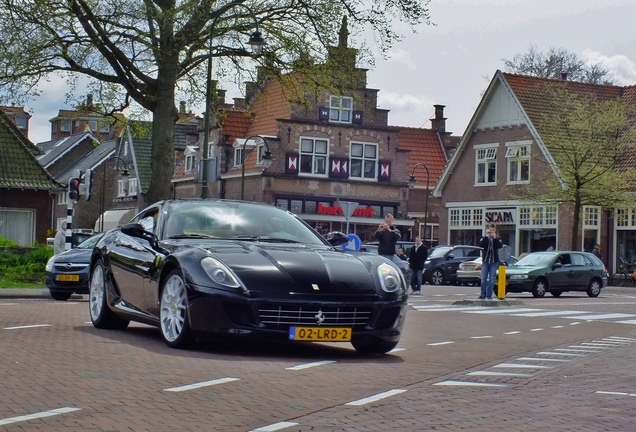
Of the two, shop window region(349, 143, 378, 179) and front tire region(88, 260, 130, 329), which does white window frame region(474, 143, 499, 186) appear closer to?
shop window region(349, 143, 378, 179)

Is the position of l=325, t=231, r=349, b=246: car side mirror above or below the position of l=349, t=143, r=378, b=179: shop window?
below

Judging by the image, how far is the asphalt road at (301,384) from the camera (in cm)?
683

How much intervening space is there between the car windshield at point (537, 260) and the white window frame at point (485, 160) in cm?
2102

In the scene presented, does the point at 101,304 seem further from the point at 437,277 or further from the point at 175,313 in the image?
the point at 437,277

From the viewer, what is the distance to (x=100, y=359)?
956 cm

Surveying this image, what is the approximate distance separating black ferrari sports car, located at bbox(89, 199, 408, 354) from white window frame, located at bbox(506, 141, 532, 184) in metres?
43.1

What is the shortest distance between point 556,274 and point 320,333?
1014 inches

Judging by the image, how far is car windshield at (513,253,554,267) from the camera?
114 ft

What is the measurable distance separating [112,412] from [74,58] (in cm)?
2320

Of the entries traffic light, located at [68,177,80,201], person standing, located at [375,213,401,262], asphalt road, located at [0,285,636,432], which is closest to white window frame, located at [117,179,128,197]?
traffic light, located at [68,177,80,201]

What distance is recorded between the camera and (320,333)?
10.1m

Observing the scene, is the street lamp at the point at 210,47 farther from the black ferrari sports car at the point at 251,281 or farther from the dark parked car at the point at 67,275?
the black ferrari sports car at the point at 251,281

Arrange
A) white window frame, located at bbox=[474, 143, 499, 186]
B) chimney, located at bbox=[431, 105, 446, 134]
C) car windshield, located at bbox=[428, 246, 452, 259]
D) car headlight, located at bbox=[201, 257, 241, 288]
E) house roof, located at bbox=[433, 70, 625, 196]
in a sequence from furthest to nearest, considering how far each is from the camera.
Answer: chimney, located at bbox=[431, 105, 446, 134]
white window frame, located at bbox=[474, 143, 499, 186]
house roof, located at bbox=[433, 70, 625, 196]
car windshield, located at bbox=[428, 246, 452, 259]
car headlight, located at bbox=[201, 257, 241, 288]

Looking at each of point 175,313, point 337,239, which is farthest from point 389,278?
point 175,313
